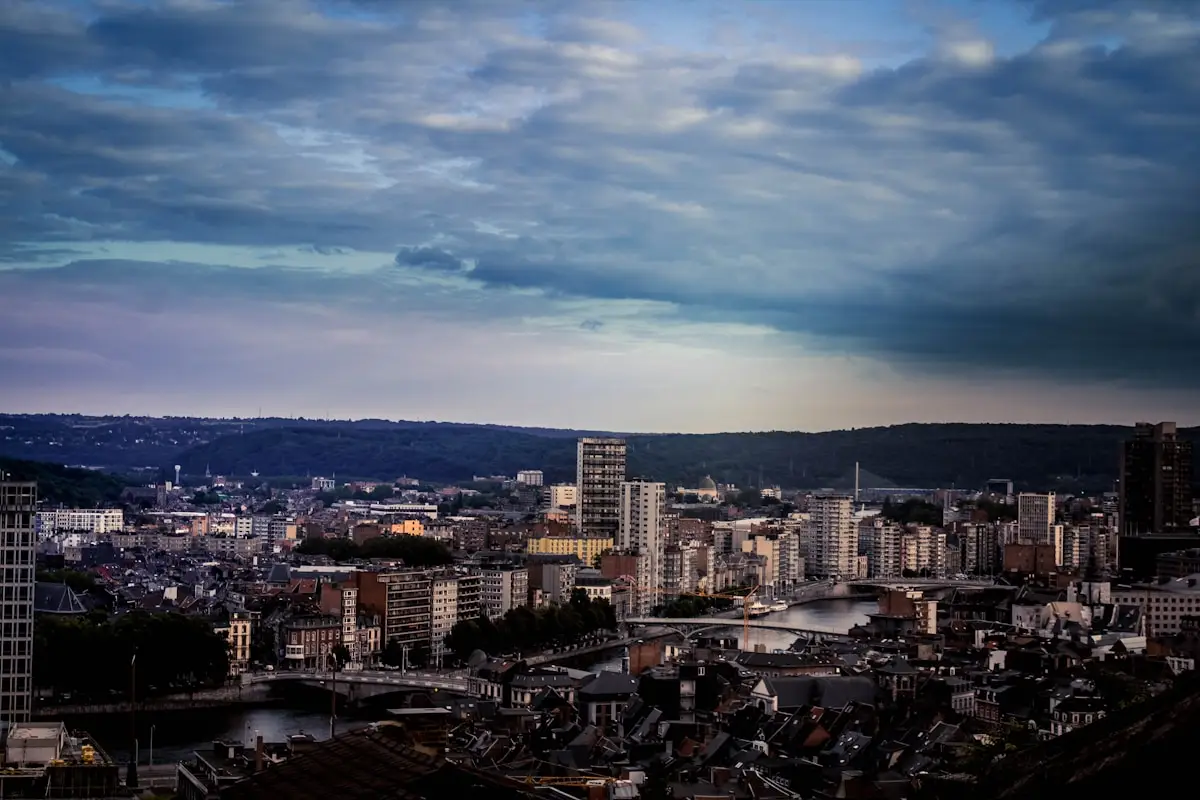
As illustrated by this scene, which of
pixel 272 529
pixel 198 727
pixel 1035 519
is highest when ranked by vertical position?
pixel 1035 519

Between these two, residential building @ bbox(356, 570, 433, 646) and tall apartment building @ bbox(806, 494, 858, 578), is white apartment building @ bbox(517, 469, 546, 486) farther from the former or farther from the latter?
residential building @ bbox(356, 570, 433, 646)

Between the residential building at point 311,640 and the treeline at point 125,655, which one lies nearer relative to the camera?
the treeline at point 125,655

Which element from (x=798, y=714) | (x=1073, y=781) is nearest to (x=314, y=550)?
(x=798, y=714)

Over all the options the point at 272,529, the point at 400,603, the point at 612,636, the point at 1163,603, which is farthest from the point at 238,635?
the point at 272,529

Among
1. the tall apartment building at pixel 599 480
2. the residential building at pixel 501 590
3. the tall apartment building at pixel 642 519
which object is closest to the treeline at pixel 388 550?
the residential building at pixel 501 590

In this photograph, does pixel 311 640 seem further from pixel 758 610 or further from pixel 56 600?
pixel 758 610

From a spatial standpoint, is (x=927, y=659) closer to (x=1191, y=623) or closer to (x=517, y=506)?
(x=1191, y=623)

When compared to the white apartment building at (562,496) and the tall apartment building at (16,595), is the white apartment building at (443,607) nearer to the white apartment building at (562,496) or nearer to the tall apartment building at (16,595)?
the tall apartment building at (16,595)
